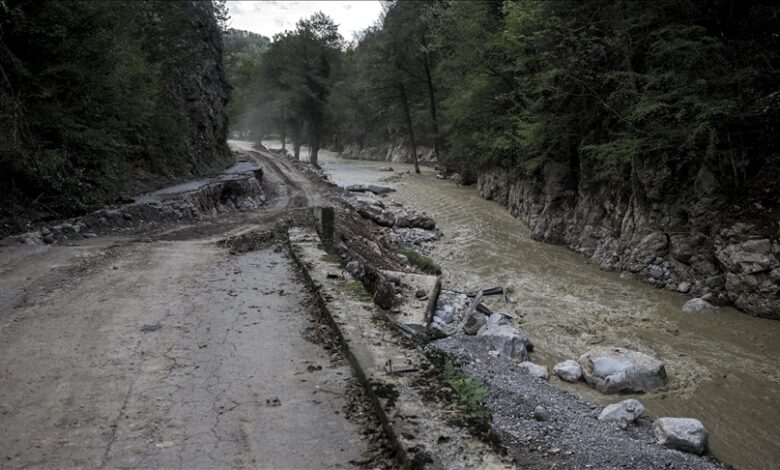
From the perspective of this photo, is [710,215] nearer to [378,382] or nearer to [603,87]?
[603,87]

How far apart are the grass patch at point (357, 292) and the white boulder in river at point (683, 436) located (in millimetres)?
3515

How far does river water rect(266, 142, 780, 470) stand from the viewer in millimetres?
6469

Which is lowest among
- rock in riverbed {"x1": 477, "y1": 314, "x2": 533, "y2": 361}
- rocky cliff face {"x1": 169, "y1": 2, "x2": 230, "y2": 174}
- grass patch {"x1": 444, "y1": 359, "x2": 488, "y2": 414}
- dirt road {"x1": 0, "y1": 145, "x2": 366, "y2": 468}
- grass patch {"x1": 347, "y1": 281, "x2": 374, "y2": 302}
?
rock in riverbed {"x1": 477, "y1": 314, "x2": 533, "y2": 361}

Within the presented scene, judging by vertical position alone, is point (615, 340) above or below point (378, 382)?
below

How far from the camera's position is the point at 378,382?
4109mm

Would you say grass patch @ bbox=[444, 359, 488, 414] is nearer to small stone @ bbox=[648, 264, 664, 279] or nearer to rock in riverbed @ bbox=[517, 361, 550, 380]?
rock in riverbed @ bbox=[517, 361, 550, 380]

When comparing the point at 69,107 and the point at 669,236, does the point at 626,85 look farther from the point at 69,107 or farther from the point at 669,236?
the point at 69,107

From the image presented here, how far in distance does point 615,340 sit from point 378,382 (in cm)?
648

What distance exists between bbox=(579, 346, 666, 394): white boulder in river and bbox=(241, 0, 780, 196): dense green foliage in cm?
602

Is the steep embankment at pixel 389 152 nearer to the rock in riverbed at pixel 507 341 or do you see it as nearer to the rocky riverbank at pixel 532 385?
the rocky riverbank at pixel 532 385

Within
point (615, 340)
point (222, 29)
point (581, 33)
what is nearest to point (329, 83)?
point (222, 29)

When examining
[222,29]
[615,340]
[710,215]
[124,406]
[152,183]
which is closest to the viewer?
[124,406]

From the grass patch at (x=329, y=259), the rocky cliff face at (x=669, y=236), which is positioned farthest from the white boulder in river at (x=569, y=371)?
the rocky cliff face at (x=669, y=236)

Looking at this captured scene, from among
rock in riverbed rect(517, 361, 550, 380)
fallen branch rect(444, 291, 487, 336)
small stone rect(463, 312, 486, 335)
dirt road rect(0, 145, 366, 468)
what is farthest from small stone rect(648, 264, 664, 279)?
dirt road rect(0, 145, 366, 468)
